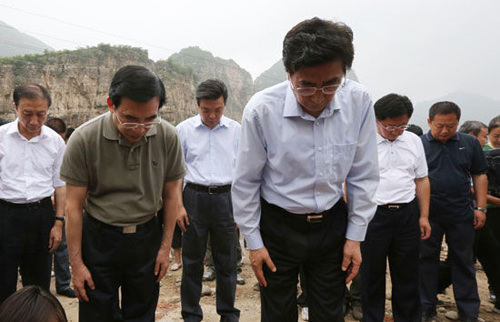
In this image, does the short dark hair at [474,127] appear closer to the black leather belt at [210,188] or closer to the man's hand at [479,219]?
the man's hand at [479,219]

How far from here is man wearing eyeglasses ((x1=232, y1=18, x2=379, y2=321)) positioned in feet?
5.65

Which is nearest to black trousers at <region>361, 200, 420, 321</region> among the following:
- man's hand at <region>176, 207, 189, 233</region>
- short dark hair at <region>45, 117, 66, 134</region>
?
man's hand at <region>176, 207, 189, 233</region>

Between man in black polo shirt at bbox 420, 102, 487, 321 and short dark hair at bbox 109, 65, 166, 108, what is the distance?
2816 mm

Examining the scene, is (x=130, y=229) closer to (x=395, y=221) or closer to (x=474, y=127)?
(x=395, y=221)

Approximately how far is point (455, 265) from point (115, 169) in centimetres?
334

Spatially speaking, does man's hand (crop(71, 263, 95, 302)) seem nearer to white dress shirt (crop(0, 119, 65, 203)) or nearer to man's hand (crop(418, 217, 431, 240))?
white dress shirt (crop(0, 119, 65, 203))

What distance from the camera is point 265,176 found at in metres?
1.88

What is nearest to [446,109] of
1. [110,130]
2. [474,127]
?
[474,127]

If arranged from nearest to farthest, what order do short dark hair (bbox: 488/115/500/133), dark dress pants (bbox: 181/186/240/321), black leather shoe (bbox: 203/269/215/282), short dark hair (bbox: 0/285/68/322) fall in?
short dark hair (bbox: 0/285/68/322), dark dress pants (bbox: 181/186/240/321), short dark hair (bbox: 488/115/500/133), black leather shoe (bbox: 203/269/215/282)

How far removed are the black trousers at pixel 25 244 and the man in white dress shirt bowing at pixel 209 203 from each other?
4.01ft

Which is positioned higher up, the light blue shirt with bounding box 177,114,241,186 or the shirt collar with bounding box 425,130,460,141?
the shirt collar with bounding box 425,130,460,141

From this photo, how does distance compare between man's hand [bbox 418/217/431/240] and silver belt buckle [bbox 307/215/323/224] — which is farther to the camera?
man's hand [bbox 418/217/431/240]

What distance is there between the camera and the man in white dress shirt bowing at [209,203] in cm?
320

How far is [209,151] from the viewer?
3508mm
